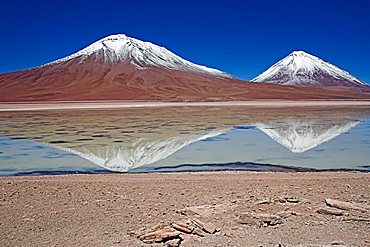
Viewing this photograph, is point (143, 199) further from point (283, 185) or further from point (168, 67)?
point (168, 67)

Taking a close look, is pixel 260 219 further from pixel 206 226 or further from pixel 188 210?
pixel 188 210

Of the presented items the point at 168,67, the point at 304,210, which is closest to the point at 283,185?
the point at 304,210

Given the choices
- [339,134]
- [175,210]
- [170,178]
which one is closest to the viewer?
[175,210]

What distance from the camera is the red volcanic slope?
97200 millimetres

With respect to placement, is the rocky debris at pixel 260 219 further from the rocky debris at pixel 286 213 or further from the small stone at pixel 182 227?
the small stone at pixel 182 227

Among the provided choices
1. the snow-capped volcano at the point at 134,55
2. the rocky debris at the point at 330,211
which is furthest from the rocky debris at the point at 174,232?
the snow-capped volcano at the point at 134,55

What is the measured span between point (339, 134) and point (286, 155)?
21.2 feet

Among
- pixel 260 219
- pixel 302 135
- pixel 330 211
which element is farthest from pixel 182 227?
pixel 302 135

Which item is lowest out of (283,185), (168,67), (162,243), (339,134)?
(162,243)

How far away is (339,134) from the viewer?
750 inches

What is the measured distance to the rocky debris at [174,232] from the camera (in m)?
5.46

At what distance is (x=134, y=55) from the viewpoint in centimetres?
15075

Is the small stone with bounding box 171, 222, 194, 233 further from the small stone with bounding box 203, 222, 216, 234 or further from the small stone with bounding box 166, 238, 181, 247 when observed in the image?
the small stone with bounding box 166, 238, 181, 247

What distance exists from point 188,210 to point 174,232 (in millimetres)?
920
